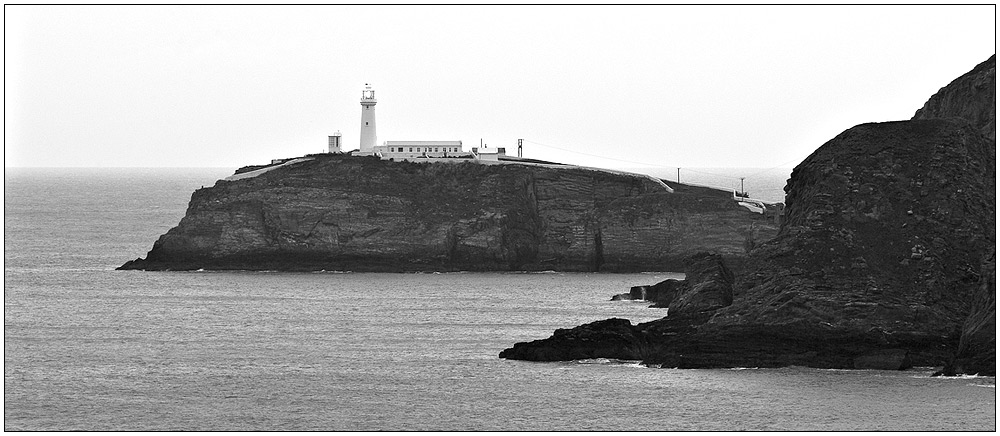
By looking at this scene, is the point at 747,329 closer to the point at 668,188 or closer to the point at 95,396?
the point at 95,396

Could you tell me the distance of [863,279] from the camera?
59875mm

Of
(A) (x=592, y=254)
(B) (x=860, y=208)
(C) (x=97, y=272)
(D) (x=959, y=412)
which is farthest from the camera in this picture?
(A) (x=592, y=254)

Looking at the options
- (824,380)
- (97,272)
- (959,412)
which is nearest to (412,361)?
(824,380)

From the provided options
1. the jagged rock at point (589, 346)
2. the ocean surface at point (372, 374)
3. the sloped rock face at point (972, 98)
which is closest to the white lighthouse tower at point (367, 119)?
the ocean surface at point (372, 374)

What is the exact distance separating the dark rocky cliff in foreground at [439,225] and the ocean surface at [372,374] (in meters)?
10.7

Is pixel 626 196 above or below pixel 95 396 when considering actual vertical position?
above

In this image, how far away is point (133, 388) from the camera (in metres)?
55.5

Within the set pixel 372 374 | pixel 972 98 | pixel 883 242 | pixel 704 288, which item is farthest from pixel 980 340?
pixel 972 98

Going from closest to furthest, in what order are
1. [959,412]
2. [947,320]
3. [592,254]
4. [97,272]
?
1. [959,412]
2. [947,320]
3. [97,272]
4. [592,254]

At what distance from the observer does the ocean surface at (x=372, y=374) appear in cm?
5003

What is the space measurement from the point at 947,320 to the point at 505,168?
51940mm

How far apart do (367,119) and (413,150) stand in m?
4.63

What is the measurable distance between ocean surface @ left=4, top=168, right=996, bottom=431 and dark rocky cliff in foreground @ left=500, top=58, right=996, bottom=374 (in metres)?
1.09

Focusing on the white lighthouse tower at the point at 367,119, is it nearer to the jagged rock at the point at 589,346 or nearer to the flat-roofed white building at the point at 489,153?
the flat-roofed white building at the point at 489,153
